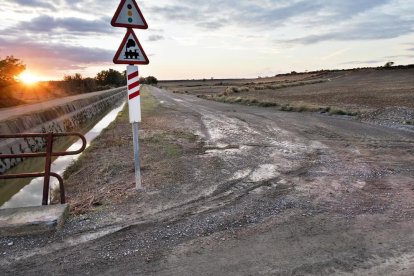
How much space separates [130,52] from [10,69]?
107 feet

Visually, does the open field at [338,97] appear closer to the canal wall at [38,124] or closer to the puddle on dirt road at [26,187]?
the canal wall at [38,124]

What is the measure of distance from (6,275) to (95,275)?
0.94 m

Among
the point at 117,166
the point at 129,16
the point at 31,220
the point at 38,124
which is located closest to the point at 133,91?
the point at 129,16

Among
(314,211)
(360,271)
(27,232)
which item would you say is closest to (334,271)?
(360,271)

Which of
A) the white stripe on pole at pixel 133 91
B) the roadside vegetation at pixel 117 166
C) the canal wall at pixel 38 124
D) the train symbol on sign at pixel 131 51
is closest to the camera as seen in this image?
the train symbol on sign at pixel 131 51

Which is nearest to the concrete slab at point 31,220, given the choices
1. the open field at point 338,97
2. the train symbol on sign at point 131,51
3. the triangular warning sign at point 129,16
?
the train symbol on sign at point 131,51

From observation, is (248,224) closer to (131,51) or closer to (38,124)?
(131,51)

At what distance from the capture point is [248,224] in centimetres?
500

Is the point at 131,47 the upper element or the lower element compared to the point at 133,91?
upper

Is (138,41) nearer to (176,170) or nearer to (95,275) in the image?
(176,170)

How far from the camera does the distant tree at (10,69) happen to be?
3250 cm

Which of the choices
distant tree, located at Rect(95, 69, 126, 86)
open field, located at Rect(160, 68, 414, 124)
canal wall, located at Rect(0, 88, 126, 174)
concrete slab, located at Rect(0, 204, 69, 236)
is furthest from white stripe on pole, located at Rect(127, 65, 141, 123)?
distant tree, located at Rect(95, 69, 126, 86)

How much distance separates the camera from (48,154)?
589 cm

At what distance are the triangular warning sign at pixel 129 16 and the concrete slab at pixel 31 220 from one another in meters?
2.95
